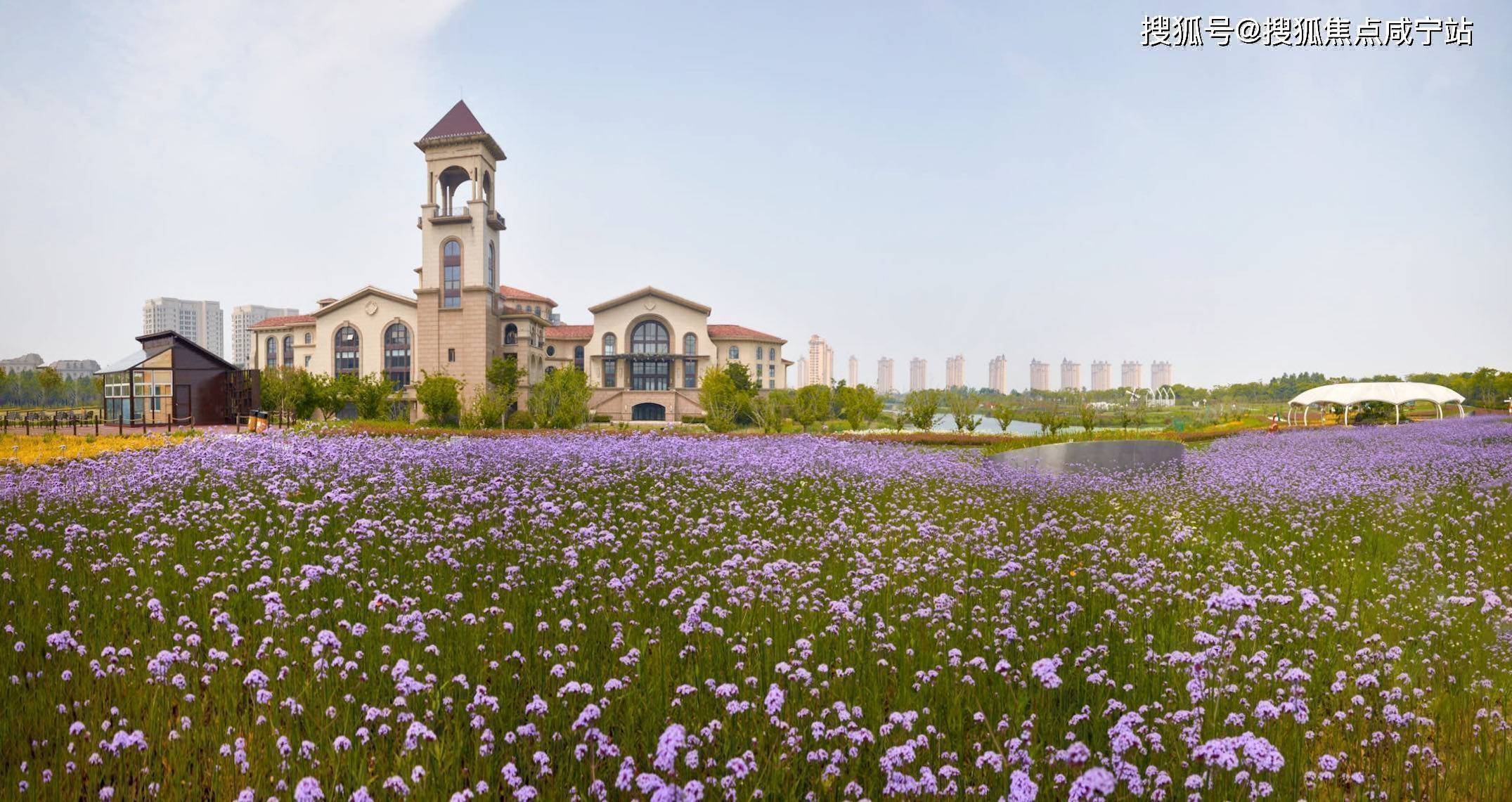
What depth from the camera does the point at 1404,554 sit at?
7656 mm

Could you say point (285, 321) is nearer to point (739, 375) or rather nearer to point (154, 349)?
point (154, 349)

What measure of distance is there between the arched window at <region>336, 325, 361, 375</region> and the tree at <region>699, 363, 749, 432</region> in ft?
96.0

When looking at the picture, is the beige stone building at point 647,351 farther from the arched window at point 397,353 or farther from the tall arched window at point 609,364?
the arched window at point 397,353

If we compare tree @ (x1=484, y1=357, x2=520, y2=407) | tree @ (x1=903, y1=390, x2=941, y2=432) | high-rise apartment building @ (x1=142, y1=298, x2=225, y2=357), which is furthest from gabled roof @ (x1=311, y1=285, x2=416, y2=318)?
high-rise apartment building @ (x1=142, y1=298, x2=225, y2=357)

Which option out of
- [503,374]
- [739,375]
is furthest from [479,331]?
[739,375]

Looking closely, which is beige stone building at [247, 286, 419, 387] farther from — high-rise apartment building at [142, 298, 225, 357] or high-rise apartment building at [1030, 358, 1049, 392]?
high-rise apartment building at [1030, 358, 1049, 392]

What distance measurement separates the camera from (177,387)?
103 feet

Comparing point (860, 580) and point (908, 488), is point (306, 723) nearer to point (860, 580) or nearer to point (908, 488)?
point (860, 580)

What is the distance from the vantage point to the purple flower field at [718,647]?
3250mm

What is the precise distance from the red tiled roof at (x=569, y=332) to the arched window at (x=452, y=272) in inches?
380

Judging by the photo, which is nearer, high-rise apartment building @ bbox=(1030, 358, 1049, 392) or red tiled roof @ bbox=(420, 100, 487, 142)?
red tiled roof @ bbox=(420, 100, 487, 142)

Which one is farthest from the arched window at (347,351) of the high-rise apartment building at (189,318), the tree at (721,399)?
A: the high-rise apartment building at (189,318)

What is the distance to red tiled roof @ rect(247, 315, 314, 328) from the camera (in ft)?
205

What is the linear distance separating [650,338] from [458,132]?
66.0 ft
